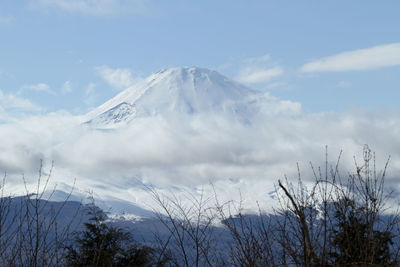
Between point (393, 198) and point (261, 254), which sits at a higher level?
point (393, 198)

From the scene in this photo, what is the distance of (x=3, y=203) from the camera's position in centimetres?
630

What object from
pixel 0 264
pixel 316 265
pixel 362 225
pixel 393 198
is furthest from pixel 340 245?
pixel 0 264

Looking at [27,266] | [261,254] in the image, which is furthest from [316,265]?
[27,266]

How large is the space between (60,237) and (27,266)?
986 mm

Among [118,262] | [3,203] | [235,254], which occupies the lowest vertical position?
[118,262]

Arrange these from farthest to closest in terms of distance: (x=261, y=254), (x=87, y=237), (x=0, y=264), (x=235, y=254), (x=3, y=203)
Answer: (x=87, y=237)
(x=3, y=203)
(x=0, y=264)
(x=235, y=254)
(x=261, y=254)

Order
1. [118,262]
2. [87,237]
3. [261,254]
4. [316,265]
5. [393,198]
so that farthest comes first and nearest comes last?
[87,237]
[118,262]
[393,198]
[261,254]
[316,265]

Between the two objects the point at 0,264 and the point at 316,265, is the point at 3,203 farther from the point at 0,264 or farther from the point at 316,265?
the point at 316,265

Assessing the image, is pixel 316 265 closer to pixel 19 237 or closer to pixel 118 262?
pixel 19 237

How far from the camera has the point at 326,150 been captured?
5.69 meters

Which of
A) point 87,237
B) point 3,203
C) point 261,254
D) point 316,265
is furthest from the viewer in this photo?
point 87,237

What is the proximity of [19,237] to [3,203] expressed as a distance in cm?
62

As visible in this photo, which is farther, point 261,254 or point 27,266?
point 27,266

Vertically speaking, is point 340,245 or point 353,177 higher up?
point 353,177
